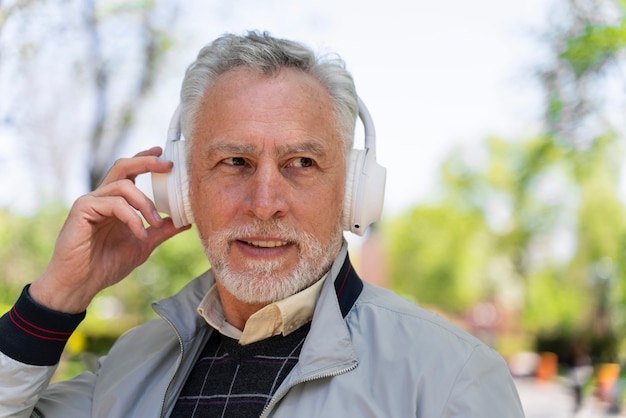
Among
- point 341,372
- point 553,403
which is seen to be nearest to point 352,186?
point 341,372

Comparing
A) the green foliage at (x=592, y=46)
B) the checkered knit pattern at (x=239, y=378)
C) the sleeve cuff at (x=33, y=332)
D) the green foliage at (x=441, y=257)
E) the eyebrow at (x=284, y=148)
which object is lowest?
the green foliage at (x=441, y=257)

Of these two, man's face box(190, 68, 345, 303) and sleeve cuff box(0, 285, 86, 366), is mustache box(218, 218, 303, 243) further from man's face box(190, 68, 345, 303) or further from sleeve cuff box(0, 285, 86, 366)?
sleeve cuff box(0, 285, 86, 366)

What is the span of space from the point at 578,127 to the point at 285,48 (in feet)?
26.6

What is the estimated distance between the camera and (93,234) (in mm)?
1853

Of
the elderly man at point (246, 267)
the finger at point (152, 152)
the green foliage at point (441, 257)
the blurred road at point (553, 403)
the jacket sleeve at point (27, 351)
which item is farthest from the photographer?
the green foliage at point (441, 257)

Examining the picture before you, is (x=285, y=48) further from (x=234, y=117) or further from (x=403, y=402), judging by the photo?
(x=403, y=402)

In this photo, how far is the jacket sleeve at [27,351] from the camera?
167cm

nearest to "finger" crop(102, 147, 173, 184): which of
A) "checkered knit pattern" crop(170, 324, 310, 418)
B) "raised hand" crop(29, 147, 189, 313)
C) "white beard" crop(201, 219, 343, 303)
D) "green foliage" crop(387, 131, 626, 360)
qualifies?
"raised hand" crop(29, 147, 189, 313)

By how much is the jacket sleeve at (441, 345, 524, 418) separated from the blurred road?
7.51 metres

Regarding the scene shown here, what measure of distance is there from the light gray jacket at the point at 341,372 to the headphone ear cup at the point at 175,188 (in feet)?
0.74

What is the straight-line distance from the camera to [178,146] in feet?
5.98

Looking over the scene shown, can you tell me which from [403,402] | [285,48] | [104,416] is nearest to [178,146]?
[285,48]

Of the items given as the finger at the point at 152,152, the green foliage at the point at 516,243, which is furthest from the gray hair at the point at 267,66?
the green foliage at the point at 516,243

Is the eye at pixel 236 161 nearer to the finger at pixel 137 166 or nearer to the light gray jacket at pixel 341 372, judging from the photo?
the finger at pixel 137 166
